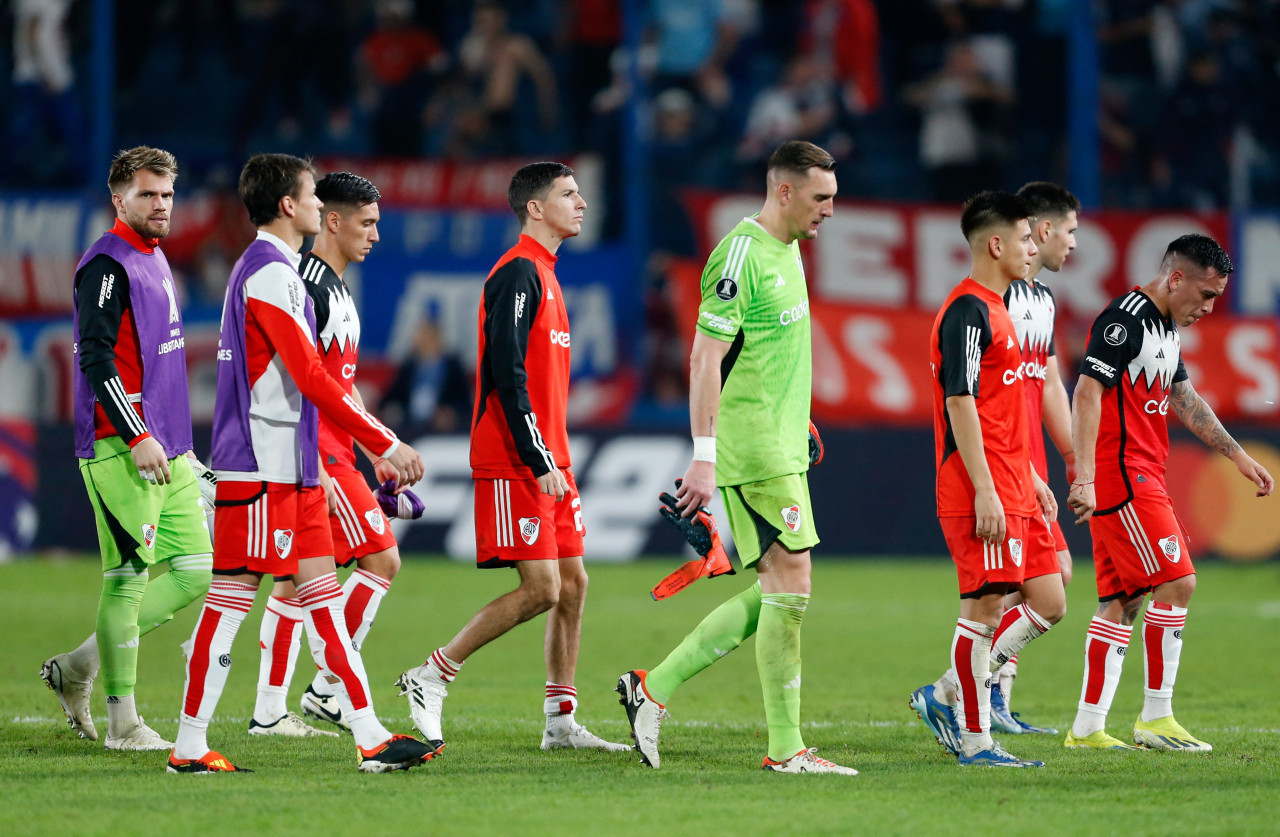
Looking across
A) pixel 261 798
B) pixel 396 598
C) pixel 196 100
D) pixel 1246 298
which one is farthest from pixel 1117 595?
pixel 196 100

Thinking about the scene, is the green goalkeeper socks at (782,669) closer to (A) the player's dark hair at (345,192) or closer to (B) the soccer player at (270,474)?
(B) the soccer player at (270,474)

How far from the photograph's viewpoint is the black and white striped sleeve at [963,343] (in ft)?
18.8

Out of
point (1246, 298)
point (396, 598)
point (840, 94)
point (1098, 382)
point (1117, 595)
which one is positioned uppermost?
point (840, 94)

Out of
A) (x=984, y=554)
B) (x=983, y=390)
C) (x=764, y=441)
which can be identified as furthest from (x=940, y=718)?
(x=764, y=441)

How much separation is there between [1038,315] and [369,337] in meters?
11.5

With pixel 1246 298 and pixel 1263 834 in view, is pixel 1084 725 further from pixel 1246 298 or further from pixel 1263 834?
pixel 1246 298

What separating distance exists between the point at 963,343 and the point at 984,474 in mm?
504

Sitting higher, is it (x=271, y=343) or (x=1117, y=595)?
(x=271, y=343)

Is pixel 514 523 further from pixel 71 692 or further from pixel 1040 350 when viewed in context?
pixel 1040 350

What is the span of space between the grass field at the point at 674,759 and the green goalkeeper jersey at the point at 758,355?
116 centimetres

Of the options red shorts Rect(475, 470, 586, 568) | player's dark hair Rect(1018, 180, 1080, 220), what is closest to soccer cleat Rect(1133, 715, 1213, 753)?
player's dark hair Rect(1018, 180, 1080, 220)

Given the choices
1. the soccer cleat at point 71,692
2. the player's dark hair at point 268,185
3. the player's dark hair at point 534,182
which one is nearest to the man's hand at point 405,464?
the player's dark hair at point 268,185

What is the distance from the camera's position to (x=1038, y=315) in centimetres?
672

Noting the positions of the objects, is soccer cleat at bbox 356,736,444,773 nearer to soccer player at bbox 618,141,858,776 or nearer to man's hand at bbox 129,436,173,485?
soccer player at bbox 618,141,858,776
